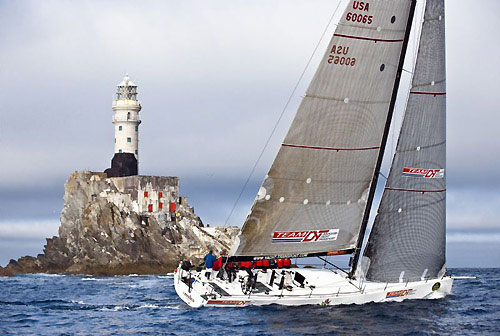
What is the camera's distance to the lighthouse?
6819cm

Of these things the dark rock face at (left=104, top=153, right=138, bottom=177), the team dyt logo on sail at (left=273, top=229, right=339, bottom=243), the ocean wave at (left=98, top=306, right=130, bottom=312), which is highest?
the dark rock face at (left=104, top=153, right=138, bottom=177)

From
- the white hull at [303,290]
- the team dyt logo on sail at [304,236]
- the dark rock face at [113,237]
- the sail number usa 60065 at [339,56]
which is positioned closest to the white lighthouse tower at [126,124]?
the dark rock face at [113,237]

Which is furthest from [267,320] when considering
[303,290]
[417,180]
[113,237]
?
[113,237]

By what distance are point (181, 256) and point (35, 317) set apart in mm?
42593

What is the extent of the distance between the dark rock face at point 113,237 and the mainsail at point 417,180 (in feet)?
136

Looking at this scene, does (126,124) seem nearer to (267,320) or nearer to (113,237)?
(113,237)

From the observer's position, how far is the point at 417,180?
2078 cm

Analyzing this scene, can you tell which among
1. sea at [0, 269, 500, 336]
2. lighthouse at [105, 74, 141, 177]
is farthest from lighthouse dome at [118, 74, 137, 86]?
sea at [0, 269, 500, 336]

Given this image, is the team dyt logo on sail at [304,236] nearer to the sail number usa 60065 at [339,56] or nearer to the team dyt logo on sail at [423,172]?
the team dyt logo on sail at [423,172]

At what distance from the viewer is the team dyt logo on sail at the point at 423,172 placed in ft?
67.9

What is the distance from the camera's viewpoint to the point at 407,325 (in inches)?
684

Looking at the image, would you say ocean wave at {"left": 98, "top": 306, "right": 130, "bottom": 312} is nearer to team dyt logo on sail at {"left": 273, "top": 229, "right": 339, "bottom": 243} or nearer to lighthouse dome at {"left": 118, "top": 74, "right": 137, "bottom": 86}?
team dyt logo on sail at {"left": 273, "top": 229, "right": 339, "bottom": 243}

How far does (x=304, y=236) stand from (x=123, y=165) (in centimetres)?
4848

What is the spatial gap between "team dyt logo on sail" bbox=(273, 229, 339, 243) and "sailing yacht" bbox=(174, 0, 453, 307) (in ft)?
0.10
